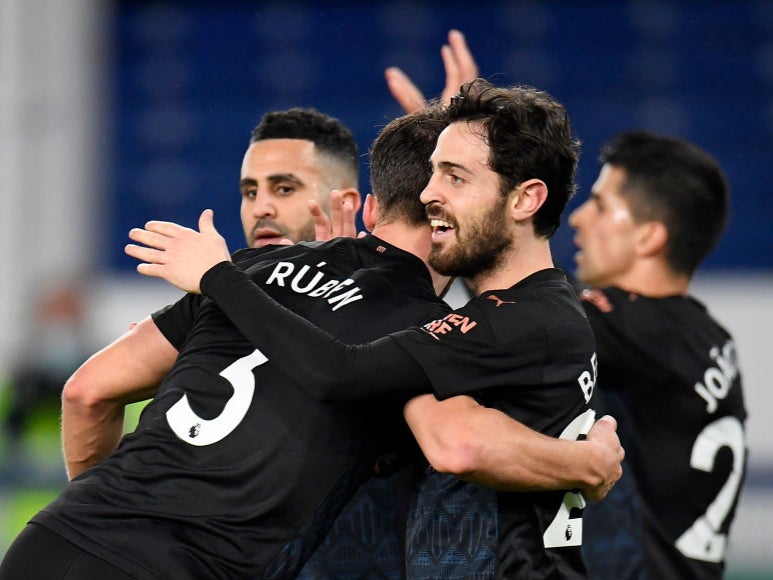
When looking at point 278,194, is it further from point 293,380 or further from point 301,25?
point 301,25

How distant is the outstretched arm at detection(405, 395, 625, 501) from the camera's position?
322 cm

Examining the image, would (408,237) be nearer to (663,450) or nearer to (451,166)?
(451,166)

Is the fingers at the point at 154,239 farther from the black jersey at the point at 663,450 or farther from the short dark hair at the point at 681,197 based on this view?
the short dark hair at the point at 681,197

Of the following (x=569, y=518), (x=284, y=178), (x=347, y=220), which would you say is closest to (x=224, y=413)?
(x=569, y=518)

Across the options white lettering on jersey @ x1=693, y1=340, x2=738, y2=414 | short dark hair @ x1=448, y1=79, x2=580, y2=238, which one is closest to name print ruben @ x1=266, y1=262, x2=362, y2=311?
short dark hair @ x1=448, y1=79, x2=580, y2=238

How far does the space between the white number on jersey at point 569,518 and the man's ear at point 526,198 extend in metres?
0.59

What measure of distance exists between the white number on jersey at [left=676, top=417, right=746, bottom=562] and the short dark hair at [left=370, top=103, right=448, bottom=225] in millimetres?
1662

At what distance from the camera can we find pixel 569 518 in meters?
3.57

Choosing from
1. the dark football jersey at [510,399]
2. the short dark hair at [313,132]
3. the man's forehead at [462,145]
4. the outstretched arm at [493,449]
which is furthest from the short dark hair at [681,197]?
the outstretched arm at [493,449]

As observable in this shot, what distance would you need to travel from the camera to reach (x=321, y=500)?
11.2ft

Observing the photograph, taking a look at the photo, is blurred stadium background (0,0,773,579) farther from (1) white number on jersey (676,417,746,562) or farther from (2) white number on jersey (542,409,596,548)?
(2) white number on jersey (542,409,596,548)

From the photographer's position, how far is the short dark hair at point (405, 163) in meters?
3.73

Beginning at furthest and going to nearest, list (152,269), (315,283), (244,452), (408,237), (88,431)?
1. (88,431)
2. (408,237)
3. (315,283)
4. (152,269)
5. (244,452)

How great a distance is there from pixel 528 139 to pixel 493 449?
0.91m
